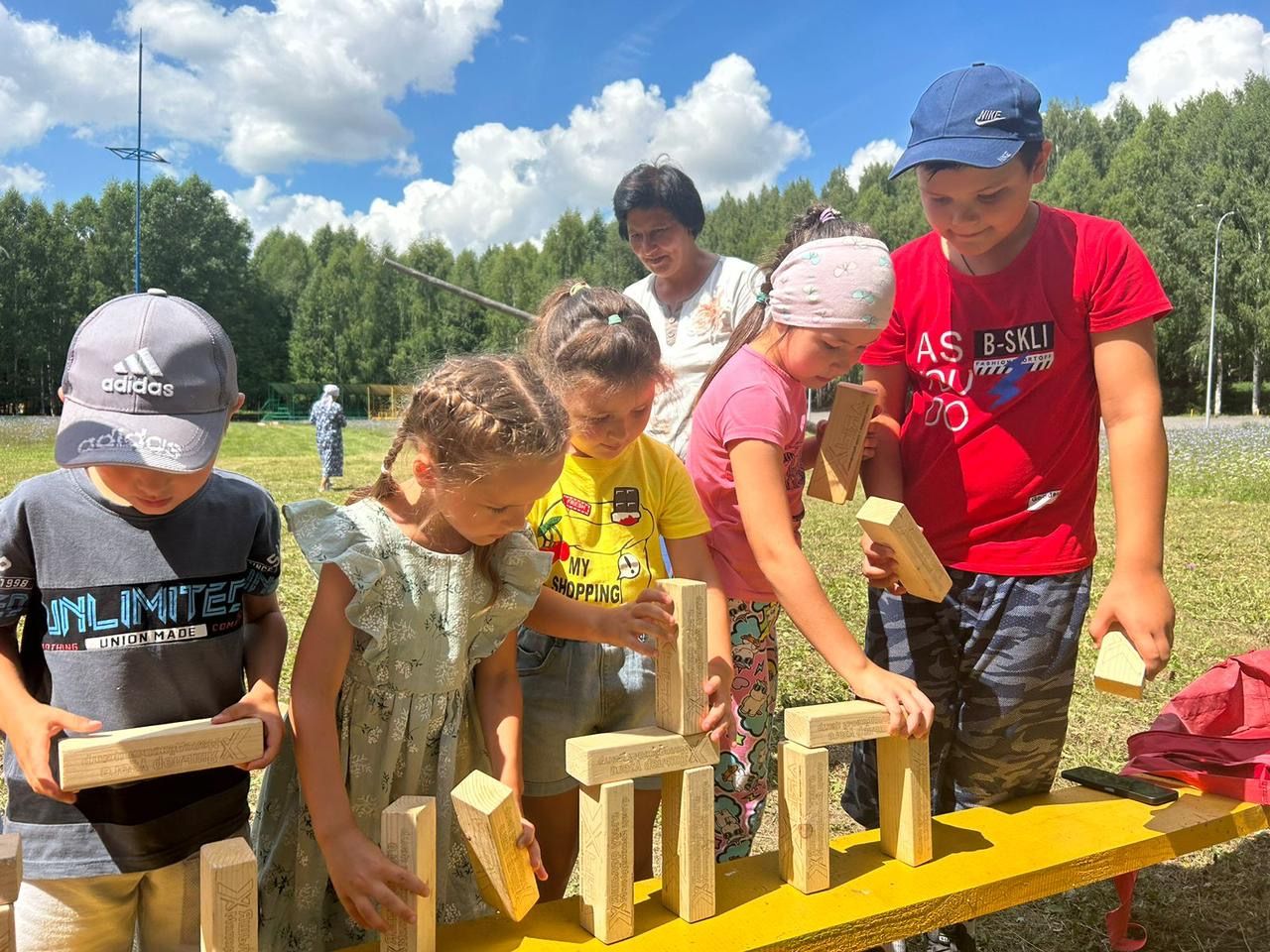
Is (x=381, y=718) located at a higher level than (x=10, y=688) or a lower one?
lower

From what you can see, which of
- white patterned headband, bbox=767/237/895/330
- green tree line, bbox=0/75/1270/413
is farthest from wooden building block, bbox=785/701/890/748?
green tree line, bbox=0/75/1270/413

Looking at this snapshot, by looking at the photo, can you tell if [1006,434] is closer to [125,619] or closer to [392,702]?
[392,702]

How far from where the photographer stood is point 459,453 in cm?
150

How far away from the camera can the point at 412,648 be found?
1603 mm

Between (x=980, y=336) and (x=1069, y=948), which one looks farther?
(x=1069, y=948)

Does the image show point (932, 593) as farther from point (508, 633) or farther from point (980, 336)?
point (508, 633)

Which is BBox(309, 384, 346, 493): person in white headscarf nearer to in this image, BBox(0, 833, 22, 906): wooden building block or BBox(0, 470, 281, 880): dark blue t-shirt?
BBox(0, 470, 281, 880): dark blue t-shirt

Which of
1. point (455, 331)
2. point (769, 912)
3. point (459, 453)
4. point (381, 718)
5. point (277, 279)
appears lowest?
point (769, 912)

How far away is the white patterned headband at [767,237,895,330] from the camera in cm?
185

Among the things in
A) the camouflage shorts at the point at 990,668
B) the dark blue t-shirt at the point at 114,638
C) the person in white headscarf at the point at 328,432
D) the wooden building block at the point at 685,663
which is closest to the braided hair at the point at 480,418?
the wooden building block at the point at 685,663

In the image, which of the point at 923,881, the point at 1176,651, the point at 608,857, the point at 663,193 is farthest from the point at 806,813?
the point at 1176,651

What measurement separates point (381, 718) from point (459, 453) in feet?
Answer: 1.62

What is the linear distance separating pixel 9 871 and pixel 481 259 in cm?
6925

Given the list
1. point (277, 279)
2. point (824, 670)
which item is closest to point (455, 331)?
point (277, 279)
